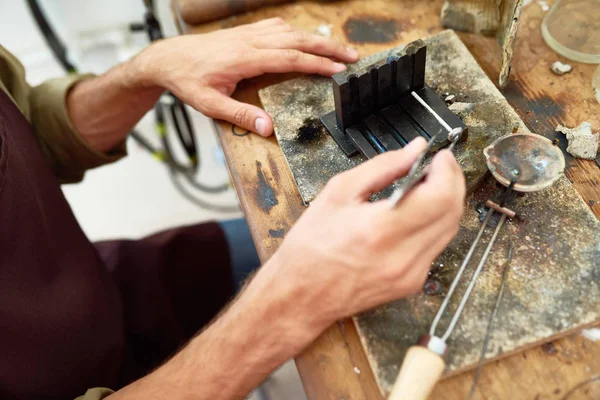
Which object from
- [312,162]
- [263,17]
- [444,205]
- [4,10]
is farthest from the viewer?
[4,10]

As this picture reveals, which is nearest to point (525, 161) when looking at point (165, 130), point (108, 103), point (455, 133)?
point (455, 133)

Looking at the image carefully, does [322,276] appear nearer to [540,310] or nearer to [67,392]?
[540,310]

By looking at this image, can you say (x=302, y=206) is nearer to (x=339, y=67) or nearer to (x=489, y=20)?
(x=339, y=67)

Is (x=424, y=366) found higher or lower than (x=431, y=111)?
lower

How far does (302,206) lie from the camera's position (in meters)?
0.82

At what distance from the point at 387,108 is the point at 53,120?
718 millimetres

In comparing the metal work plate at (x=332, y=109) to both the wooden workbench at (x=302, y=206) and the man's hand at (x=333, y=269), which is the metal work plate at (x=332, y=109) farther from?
the man's hand at (x=333, y=269)

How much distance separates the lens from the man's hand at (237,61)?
932 mm

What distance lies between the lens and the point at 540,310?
0.67 metres

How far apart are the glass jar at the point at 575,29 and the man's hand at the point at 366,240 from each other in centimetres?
47

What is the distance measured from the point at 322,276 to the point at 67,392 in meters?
0.57

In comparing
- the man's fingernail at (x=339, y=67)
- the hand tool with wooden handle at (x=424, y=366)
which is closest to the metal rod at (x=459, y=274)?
the hand tool with wooden handle at (x=424, y=366)

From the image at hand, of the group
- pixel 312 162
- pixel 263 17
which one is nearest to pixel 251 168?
pixel 312 162

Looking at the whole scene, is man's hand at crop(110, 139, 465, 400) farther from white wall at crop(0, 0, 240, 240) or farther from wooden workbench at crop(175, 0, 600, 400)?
white wall at crop(0, 0, 240, 240)
